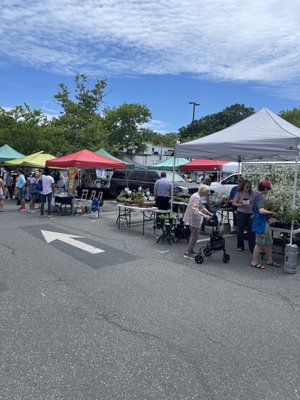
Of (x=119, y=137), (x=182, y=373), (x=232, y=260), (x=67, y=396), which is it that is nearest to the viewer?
(x=67, y=396)

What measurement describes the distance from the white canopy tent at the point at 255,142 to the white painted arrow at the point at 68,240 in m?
3.71

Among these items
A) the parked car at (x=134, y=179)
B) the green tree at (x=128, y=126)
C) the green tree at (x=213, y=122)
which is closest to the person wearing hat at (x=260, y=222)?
the parked car at (x=134, y=179)

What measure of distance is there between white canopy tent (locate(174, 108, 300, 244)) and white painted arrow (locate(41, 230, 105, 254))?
3.71m

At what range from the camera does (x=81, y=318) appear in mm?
4043

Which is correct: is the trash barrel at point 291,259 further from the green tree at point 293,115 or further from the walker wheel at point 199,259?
the green tree at point 293,115

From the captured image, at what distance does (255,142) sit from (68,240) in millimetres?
5140

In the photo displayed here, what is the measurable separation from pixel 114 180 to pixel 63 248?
13200mm

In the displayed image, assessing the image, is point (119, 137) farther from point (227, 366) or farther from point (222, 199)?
point (227, 366)

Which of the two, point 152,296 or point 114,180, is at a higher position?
point 114,180

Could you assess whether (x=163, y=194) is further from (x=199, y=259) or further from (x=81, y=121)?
(x=81, y=121)

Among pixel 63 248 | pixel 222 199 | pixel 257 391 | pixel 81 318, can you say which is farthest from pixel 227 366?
pixel 222 199

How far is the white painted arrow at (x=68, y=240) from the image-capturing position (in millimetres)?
7496

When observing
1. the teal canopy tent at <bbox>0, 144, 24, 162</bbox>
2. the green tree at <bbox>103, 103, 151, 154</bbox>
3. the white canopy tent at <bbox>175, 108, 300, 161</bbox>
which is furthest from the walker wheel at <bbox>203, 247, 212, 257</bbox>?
the green tree at <bbox>103, 103, 151, 154</bbox>

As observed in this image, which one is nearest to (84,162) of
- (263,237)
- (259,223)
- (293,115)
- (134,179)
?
(134,179)
